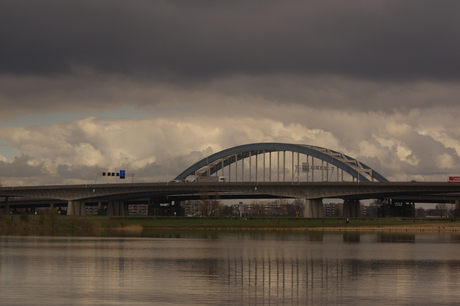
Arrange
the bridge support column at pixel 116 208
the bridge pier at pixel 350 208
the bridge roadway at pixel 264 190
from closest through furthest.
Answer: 1. the bridge roadway at pixel 264 190
2. the bridge pier at pixel 350 208
3. the bridge support column at pixel 116 208

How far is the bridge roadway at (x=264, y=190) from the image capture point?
134250mm

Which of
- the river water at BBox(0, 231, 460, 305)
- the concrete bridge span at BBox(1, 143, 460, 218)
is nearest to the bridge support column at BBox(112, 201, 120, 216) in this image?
the concrete bridge span at BBox(1, 143, 460, 218)

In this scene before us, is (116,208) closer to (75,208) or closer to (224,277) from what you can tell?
(75,208)

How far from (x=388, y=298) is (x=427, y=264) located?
1684cm

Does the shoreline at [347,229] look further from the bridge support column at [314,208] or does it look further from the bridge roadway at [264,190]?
the bridge support column at [314,208]

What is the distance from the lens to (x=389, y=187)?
133875 mm

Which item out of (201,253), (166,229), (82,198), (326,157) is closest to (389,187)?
(326,157)

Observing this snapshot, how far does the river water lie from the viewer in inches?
938

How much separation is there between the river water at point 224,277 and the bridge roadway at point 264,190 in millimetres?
87513

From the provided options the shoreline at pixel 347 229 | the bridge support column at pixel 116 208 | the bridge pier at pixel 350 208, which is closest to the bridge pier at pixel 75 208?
the bridge support column at pixel 116 208

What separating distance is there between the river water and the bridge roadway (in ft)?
287

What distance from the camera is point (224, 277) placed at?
102ft

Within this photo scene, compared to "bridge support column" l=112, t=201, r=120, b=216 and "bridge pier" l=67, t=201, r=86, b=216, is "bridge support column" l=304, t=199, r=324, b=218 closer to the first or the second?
"bridge pier" l=67, t=201, r=86, b=216

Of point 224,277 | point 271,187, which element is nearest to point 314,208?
point 271,187
